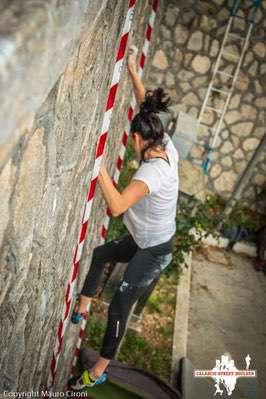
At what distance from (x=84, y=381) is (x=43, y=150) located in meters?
2.90

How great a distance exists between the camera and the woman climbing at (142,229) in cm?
314

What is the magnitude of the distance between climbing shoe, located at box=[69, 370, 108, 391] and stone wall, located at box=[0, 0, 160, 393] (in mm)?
997

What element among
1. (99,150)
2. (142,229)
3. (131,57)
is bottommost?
(142,229)

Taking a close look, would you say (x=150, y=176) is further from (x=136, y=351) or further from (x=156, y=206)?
(x=136, y=351)

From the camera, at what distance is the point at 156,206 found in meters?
3.34

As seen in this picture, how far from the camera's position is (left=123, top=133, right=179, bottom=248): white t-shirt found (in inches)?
121

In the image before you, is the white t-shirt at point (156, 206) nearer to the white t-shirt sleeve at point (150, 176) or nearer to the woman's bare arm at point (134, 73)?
the white t-shirt sleeve at point (150, 176)

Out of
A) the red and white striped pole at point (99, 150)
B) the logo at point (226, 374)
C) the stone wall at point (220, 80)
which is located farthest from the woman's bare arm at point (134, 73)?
the logo at point (226, 374)

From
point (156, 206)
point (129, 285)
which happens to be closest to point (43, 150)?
point (156, 206)

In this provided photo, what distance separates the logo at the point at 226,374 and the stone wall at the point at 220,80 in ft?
8.50

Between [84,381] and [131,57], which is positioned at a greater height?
[131,57]

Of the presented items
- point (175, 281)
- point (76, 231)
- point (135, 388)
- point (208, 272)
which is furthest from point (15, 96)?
point (208, 272)

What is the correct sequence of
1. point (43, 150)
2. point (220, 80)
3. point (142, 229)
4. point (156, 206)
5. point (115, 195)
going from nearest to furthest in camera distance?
point (43, 150) < point (115, 195) < point (156, 206) < point (142, 229) < point (220, 80)

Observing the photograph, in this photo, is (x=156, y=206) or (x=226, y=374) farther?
(x=226, y=374)
